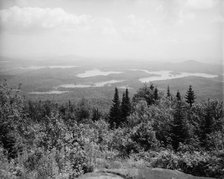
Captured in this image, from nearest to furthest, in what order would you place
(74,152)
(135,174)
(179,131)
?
1. (135,174)
2. (74,152)
3. (179,131)

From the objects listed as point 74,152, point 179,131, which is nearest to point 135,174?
point 74,152

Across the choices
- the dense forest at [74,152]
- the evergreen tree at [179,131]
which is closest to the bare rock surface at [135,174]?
the dense forest at [74,152]

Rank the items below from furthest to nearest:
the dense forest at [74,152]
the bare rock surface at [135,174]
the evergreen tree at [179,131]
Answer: the evergreen tree at [179,131] → the dense forest at [74,152] → the bare rock surface at [135,174]

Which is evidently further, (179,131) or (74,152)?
(179,131)

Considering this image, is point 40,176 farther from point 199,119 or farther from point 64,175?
point 199,119

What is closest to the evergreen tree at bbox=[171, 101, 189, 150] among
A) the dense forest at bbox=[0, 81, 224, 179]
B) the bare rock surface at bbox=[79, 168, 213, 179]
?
the dense forest at bbox=[0, 81, 224, 179]

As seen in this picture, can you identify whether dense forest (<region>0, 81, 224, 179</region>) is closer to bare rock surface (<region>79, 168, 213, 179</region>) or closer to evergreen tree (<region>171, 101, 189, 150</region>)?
bare rock surface (<region>79, 168, 213, 179</region>)

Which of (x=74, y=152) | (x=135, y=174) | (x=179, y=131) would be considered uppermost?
(x=74, y=152)

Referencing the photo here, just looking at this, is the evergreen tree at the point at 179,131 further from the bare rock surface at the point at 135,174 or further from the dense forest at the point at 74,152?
the bare rock surface at the point at 135,174

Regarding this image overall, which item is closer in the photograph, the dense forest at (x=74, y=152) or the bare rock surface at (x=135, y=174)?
the bare rock surface at (x=135, y=174)

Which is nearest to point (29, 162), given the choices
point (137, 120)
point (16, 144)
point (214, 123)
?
point (16, 144)

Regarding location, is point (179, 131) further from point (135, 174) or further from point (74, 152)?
point (135, 174)
